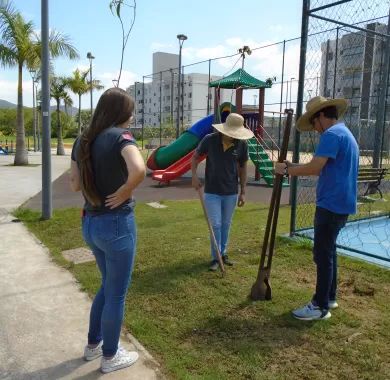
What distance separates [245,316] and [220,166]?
1645 mm

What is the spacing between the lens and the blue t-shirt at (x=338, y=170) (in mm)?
3209

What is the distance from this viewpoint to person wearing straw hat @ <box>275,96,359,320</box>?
324cm

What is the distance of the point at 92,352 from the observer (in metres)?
2.95

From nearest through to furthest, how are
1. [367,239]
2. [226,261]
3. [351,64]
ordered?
[226,261], [367,239], [351,64]

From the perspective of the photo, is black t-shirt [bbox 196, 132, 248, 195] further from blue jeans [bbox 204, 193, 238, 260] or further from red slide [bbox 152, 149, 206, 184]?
red slide [bbox 152, 149, 206, 184]

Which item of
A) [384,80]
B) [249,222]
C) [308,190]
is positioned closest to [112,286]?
[249,222]

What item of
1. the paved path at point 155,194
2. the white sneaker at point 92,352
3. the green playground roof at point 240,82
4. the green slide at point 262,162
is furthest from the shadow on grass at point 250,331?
the green playground roof at point 240,82

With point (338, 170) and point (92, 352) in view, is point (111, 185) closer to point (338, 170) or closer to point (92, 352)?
point (92, 352)

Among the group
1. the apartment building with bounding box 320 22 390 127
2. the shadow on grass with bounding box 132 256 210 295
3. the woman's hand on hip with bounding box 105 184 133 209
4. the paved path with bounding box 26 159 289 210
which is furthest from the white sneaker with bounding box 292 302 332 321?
the paved path with bounding box 26 159 289 210

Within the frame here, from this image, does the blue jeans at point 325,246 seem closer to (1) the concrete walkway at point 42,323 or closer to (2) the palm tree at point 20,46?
Answer: (1) the concrete walkway at point 42,323

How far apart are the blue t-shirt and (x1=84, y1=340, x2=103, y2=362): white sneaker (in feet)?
6.43

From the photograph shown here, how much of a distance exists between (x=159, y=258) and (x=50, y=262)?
4.17 ft

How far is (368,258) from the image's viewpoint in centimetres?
529

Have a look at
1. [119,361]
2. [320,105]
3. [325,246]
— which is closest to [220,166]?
[320,105]
